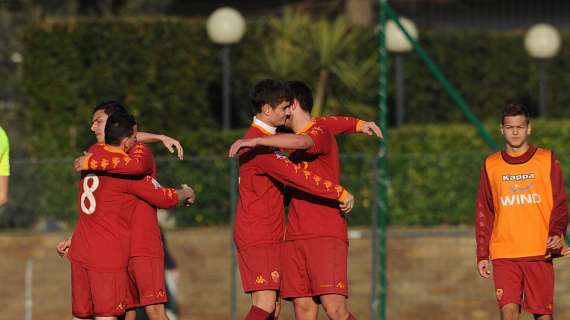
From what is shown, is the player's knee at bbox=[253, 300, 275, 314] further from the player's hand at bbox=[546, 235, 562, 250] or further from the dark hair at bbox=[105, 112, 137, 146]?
the player's hand at bbox=[546, 235, 562, 250]

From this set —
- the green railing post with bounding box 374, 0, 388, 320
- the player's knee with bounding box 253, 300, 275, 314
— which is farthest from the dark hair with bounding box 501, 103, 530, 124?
the green railing post with bounding box 374, 0, 388, 320

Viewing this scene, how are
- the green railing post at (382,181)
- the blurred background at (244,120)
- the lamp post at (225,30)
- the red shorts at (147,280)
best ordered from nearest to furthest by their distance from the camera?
the red shorts at (147,280) < the green railing post at (382,181) < the blurred background at (244,120) < the lamp post at (225,30)

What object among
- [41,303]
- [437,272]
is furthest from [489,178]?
[41,303]

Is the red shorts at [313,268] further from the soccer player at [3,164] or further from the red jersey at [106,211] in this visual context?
the soccer player at [3,164]

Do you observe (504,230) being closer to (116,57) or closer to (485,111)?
(116,57)

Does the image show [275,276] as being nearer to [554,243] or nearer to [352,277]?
[554,243]

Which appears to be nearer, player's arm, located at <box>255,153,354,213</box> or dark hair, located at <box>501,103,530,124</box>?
player's arm, located at <box>255,153,354,213</box>

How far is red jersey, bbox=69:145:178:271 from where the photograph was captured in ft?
36.0

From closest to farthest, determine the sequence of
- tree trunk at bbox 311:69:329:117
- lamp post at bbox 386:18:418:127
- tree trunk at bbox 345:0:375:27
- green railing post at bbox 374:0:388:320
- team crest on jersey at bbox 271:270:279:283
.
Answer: team crest on jersey at bbox 271:270:279:283 → green railing post at bbox 374:0:388:320 → lamp post at bbox 386:18:418:127 → tree trunk at bbox 311:69:329:117 → tree trunk at bbox 345:0:375:27

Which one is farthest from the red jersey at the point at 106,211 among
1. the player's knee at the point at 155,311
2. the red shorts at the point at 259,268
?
the red shorts at the point at 259,268

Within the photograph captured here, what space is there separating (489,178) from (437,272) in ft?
18.7

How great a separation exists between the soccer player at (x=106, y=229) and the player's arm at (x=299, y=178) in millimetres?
725

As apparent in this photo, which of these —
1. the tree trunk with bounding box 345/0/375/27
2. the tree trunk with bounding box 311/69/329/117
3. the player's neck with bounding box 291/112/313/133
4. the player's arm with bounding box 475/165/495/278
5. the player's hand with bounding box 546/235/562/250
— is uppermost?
the tree trunk with bounding box 345/0/375/27

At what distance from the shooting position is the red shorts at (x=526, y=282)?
1106 cm
